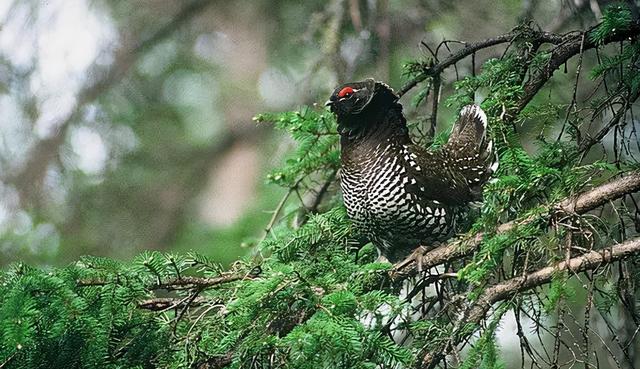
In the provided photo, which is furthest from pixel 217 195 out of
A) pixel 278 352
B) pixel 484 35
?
pixel 278 352

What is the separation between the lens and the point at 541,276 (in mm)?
2678

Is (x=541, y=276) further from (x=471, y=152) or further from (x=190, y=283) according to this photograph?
(x=471, y=152)

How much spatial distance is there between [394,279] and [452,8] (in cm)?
301

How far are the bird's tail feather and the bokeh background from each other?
0.49 meters

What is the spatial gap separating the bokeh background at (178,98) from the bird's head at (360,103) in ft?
2.14

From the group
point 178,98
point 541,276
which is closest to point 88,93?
point 178,98

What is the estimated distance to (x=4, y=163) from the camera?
6.75m

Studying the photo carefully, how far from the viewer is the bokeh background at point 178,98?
5359 millimetres

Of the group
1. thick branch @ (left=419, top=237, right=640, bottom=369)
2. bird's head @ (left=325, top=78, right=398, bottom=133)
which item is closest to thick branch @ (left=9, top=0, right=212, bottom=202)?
bird's head @ (left=325, top=78, right=398, bottom=133)

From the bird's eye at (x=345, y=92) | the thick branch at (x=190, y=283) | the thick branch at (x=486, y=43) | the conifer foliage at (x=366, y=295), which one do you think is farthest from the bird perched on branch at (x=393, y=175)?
the thick branch at (x=190, y=283)

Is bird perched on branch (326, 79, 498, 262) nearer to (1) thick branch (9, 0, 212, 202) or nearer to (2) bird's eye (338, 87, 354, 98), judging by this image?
(2) bird's eye (338, 87, 354, 98)

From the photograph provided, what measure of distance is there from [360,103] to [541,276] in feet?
5.05

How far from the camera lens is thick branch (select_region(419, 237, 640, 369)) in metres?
2.64

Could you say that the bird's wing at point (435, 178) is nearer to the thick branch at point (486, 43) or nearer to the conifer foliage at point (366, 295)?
the thick branch at point (486, 43)
